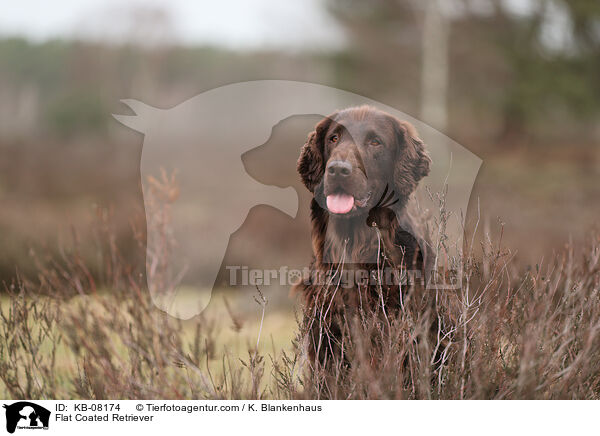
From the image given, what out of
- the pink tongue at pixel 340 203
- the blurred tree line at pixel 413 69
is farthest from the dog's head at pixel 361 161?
the blurred tree line at pixel 413 69

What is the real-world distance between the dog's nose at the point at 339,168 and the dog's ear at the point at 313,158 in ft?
0.47

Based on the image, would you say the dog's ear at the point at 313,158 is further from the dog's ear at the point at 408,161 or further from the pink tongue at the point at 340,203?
the dog's ear at the point at 408,161

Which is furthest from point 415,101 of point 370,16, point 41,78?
point 41,78

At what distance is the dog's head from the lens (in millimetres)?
1807

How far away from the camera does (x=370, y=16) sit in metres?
12.4

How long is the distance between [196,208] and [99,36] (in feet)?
21.8

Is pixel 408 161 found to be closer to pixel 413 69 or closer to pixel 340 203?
pixel 340 203
